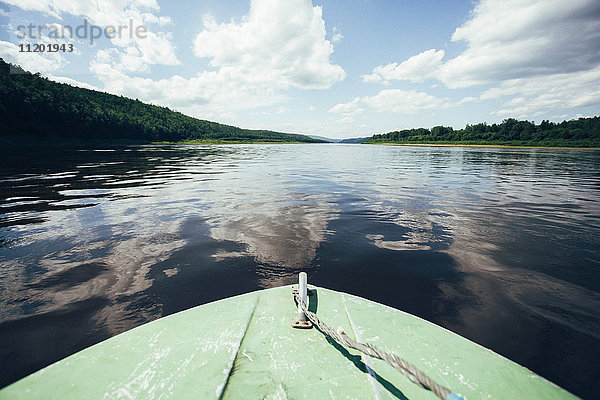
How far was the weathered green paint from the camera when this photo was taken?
1.83m

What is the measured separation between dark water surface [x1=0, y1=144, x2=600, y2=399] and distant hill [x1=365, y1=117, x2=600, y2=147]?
354ft

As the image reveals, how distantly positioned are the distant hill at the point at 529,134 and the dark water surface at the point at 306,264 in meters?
108

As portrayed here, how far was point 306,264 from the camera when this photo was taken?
4.87 meters

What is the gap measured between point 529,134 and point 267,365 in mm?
137506

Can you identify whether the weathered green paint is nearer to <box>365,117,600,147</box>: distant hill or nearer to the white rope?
the white rope

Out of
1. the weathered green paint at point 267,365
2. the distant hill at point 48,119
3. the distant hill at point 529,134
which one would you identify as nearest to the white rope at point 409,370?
the weathered green paint at point 267,365

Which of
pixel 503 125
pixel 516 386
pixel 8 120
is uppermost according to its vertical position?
pixel 503 125

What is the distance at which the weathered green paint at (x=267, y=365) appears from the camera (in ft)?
6.01

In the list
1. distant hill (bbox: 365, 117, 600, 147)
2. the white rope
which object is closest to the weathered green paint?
the white rope

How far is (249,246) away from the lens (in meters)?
5.61

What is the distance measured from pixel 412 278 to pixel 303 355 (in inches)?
118

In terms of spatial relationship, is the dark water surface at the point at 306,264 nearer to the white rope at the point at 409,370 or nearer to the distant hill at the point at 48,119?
the white rope at the point at 409,370

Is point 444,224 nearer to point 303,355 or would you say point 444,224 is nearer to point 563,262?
point 563,262

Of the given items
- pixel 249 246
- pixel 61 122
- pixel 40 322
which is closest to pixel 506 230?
pixel 249 246
